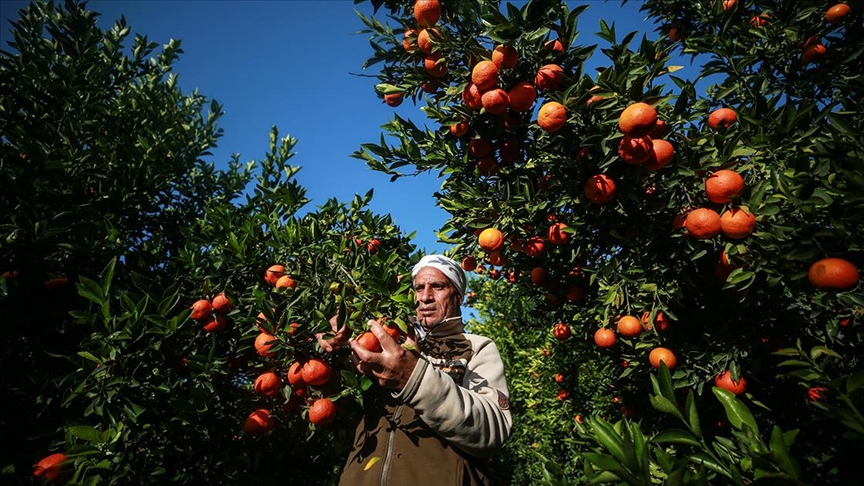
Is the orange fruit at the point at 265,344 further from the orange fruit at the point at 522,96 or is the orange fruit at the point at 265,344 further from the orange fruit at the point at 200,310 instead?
the orange fruit at the point at 522,96

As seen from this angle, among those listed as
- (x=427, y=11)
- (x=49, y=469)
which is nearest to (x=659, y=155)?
(x=427, y=11)

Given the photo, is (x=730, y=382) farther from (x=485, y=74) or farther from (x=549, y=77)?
(x=485, y=74)

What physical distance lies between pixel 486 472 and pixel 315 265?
4.28 ft

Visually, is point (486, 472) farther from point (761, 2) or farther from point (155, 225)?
point (155, 225)

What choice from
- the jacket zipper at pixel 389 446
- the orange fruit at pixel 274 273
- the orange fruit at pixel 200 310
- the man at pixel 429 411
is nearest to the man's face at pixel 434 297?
the man at pixel 429 411

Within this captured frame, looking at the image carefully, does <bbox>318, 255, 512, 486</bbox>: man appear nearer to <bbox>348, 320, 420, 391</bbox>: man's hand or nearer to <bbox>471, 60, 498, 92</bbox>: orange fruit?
<bbox>348, 320, 420, 391</bbox>: man's hand

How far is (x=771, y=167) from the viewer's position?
1.57 m

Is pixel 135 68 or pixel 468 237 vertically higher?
pixel 135 68

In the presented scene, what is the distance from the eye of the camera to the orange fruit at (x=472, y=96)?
1.89 metres

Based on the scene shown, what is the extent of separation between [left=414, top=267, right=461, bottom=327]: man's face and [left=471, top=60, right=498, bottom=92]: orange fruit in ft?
3.62

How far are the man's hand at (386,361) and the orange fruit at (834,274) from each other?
1.43 meters

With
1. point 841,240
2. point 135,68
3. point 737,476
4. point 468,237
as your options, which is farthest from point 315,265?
point 135,68

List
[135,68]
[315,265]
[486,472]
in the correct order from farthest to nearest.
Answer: [135,68] → [315,265] → [486,472]

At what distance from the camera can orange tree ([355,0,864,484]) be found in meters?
1.34
